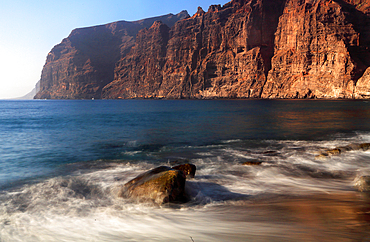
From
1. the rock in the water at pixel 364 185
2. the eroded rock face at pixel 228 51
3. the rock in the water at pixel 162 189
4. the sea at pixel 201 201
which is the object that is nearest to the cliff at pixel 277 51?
the eroded rock face at pixel 228 51

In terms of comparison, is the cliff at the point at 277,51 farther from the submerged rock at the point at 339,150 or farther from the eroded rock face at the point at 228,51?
the submerged rock at the point at 339,150

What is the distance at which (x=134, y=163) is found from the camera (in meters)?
13.1

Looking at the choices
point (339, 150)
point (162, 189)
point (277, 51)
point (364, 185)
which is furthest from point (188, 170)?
point (277, 51)

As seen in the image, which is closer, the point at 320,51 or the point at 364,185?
the point at 364,185

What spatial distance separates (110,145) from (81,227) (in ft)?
44.2

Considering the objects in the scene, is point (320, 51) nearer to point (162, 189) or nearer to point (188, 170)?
point (188, 170)

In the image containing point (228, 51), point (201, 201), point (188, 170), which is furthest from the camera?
point (228, 51)

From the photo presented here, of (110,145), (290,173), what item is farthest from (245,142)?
(110,145)

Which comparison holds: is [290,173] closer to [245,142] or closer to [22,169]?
[245,142]

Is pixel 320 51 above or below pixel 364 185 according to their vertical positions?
above

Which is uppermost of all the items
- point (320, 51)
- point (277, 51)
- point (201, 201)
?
point (277, 51)

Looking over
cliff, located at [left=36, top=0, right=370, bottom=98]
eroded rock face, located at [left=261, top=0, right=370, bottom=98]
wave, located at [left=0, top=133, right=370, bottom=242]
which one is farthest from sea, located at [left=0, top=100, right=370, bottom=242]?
eroded rock face, located at [left=261, top=0, right=370, bottom=98]

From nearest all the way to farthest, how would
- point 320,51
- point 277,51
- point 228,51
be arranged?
point 320,51 < point 277,51 < point 228,51

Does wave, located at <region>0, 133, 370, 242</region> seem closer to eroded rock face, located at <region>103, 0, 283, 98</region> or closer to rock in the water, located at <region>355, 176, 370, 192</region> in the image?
rock in the water, located at <region>355, 176, 370, 192</region>
